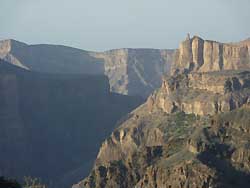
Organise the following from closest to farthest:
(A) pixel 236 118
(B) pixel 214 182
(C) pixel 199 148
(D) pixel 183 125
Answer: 1. (B) pixel 214 182
2. (C) pixel 199 148
3. (A) pixel 236 118
4. (D) pixel 183 125

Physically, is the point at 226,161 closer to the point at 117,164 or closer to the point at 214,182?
the point at 214,182

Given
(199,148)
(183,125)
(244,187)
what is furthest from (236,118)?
(183,125)

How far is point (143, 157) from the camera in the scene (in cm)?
15525

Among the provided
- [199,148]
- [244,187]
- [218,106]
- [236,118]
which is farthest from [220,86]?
[244,187]

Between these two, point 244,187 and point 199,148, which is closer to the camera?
point 244,187

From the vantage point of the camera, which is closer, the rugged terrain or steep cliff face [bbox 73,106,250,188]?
steep cliff face [bbox 73,106,250,188]

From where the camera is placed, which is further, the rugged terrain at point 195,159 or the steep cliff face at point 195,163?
the rugged terrain at point 195,159

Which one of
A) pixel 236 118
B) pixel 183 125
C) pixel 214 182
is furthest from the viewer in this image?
pixel 183 125

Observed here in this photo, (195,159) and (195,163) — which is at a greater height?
(195,159)

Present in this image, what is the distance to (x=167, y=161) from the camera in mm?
146875

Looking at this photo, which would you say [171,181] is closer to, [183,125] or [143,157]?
[143,157]

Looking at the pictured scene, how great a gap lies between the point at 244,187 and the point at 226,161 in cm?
820

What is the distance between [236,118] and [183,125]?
36206 millimetres

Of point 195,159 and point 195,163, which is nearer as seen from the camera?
point 195,163
